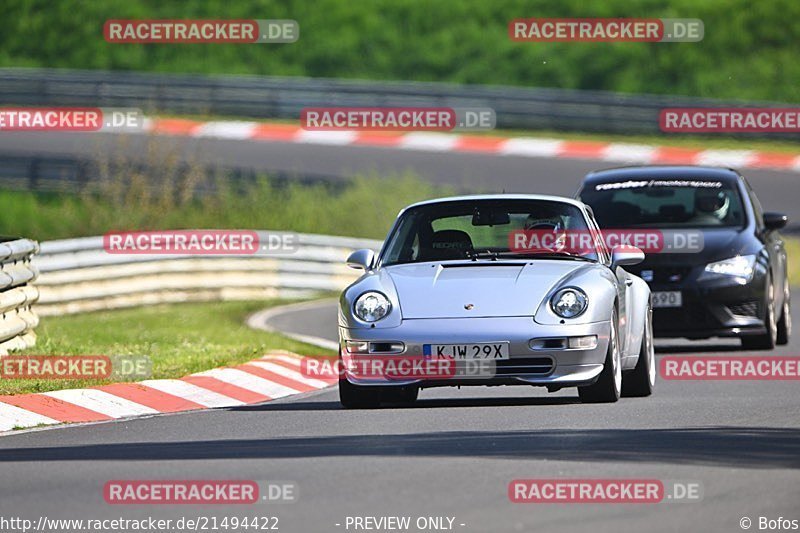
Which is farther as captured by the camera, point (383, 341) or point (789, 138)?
point (789, 138)

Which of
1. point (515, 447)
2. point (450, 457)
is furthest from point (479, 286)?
point (450, 457)

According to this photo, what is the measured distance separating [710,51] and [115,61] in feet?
44.4

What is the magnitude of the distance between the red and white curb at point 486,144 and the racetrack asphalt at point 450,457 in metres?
21.1

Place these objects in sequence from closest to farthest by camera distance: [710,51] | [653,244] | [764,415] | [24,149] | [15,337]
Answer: [764,415]
[15,337]
[653,244]
[24,149]
[710,51]

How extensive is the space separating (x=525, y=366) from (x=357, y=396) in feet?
3.88

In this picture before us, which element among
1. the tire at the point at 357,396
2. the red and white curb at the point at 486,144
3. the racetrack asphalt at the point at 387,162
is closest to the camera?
the tire at the point at 357,396

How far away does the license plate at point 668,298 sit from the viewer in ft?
53.8

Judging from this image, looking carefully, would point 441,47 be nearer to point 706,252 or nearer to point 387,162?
point 387,162

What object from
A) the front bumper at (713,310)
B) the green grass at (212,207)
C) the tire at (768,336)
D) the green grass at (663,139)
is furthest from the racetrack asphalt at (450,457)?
the green grass at (663,139)

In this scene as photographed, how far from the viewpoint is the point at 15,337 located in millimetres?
15094

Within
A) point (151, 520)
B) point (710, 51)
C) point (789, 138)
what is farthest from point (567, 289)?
point (710, 51)

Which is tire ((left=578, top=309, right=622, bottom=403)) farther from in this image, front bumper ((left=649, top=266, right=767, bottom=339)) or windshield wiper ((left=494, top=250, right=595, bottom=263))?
front bumper ((left=649, top=266, right=767, bottom=339))

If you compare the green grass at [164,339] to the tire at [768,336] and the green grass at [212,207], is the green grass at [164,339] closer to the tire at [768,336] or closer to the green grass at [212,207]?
the tire at [768,336]

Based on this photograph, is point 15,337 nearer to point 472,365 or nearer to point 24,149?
point 472,365
